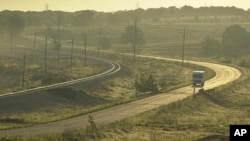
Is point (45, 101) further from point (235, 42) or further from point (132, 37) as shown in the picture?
point (132, 37)

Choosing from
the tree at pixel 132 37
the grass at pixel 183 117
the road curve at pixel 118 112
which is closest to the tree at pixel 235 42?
the tree at pixel 132 37

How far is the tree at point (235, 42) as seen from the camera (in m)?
157

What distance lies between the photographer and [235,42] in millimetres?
159125

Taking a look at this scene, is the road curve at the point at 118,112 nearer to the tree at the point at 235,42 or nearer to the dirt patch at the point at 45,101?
the dirt patch at the point at 45,101

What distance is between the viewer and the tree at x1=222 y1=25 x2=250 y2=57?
514 feet

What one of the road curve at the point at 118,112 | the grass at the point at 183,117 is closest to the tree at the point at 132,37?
the grass at the point at 183,117

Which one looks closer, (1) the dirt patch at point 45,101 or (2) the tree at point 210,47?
(1) the dirt patch at point 45,101

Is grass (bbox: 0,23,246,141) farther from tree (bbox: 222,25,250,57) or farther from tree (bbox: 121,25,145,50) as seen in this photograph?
tree (bbox: 121,25,145,50)

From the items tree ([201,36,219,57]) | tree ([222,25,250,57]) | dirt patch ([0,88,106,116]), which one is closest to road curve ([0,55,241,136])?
dirt patch ([0,88,106,116])

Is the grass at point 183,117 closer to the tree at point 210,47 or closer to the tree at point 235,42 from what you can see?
the tree at point 235,42

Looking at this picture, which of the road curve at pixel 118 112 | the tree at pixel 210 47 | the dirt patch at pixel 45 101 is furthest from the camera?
the tree at pixel 210 47

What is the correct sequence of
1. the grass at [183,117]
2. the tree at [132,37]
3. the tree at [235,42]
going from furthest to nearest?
the tree at [132,37], the tree at [235,42], the grass at [183,117]

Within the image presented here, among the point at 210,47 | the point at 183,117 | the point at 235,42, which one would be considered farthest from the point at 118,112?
the point at 235,42

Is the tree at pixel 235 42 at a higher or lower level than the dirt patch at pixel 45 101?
higher
